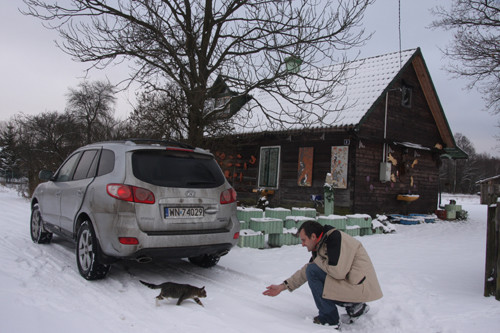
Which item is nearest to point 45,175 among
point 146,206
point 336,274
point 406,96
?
point 146,206

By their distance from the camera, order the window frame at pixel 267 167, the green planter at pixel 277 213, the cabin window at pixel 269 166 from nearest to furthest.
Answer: the green planter at pixel 277 213 → the window frame at pixel 267 167 → the cabin window at pixel 269 166

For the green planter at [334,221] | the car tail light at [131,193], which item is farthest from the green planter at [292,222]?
the car tail light at [131,193]

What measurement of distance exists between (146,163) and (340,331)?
2.92 metres

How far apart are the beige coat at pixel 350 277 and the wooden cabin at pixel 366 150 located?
897cm

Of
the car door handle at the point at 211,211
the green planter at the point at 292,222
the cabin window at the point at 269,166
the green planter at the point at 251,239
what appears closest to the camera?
the car door handle at the point at 211,211

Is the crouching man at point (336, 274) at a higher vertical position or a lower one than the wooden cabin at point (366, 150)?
lower

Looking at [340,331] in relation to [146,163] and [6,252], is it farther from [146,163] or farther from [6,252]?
[6,252]

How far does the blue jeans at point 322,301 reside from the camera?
3633 mm

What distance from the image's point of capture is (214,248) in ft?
15.8

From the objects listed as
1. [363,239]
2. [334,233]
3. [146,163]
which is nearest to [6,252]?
[146,163]

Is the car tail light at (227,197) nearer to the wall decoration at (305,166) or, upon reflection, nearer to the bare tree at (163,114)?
the bare tree at (163,114)

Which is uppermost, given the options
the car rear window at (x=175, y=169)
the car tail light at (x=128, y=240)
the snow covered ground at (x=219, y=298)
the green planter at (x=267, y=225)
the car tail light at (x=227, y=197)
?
the car rear window at (x=175, y=169)


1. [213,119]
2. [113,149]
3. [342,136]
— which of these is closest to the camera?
[113,149]

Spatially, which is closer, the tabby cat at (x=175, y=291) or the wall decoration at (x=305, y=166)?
the tabby cat at (x=175, y=291)
